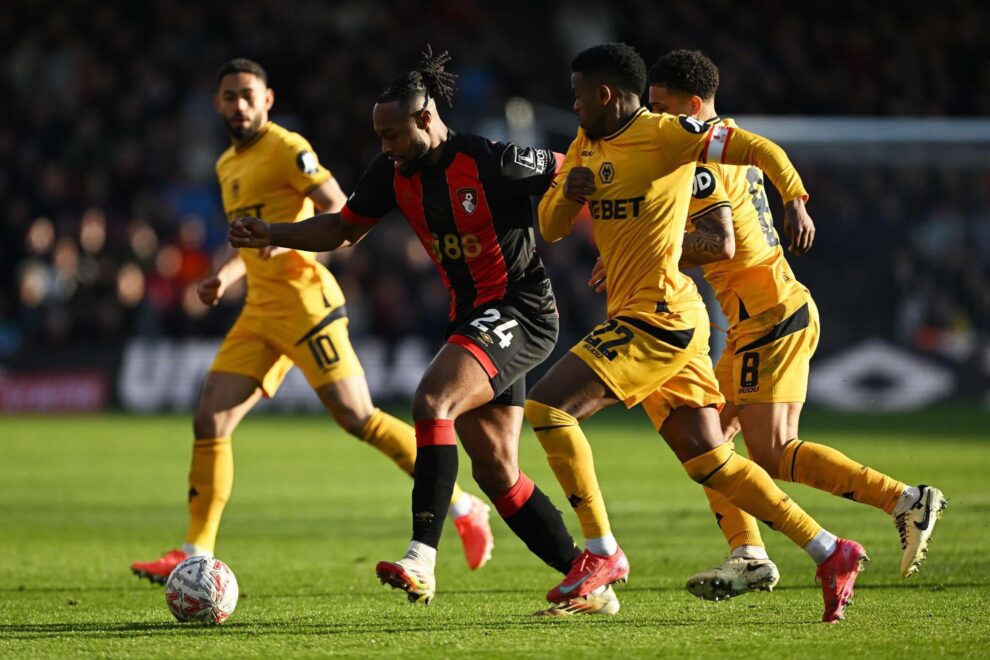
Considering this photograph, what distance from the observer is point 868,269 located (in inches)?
802

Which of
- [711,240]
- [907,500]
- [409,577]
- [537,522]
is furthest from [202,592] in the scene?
[907,500]

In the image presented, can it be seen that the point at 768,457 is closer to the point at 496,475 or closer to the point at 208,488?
the point at 496,475

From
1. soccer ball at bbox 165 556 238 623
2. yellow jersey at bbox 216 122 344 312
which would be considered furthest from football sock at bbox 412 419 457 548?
yellow jersey at bbox 216 122 344 312

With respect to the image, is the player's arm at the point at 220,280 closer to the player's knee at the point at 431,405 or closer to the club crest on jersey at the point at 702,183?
Answer: the player's knee at the point at 431,405

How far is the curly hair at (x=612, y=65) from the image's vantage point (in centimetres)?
640

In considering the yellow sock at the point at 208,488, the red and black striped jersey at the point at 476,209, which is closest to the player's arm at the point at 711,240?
the red and black striped jersey at the point at 476,209


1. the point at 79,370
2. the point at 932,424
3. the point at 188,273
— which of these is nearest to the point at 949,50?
the point at 932,424

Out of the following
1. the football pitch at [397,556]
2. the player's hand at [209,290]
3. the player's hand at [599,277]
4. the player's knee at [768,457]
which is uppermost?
the player's hand at [599,277]

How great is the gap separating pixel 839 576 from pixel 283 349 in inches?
140

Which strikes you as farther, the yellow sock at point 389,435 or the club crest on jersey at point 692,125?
the yellow sock at point 389,435

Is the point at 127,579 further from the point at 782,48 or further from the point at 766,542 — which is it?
the point at 782,48

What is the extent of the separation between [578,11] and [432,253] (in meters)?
21.6

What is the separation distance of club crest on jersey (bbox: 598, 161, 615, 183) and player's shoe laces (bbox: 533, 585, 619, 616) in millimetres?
1793

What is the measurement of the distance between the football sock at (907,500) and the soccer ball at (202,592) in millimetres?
2916
